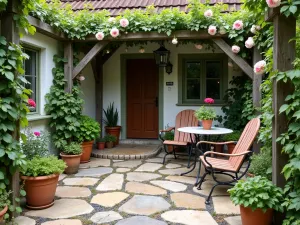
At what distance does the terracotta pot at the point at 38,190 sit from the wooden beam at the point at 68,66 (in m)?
2.15

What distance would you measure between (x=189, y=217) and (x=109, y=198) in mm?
988

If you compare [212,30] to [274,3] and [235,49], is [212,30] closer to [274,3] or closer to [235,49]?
[235,49]

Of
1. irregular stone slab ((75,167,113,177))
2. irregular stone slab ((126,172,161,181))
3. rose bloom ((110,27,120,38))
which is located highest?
rose bloom ((110,27,120,38))

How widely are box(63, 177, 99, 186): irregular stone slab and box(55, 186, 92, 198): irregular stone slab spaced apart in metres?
0.16

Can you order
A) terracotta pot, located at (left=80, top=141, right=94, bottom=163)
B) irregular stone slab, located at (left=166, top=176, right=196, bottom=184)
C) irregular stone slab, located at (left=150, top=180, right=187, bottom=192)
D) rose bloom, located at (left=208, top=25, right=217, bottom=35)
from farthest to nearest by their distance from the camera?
terracotta pot, located at (left=80, top=141, right=94, bottom=163), rose bloom, located at (left=208, top=25, right=217, bottom=35), irregular stone slab, located at (left=166, top=176, right=196, bottom=184), irregular stone slab, located at (left=150, top=180, right=187, bottom=192)

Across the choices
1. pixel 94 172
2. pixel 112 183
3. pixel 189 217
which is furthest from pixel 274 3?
pixel 94 172

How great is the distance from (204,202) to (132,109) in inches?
159

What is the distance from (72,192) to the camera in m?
3.43

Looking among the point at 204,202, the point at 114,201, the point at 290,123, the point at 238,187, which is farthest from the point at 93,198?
the point at 290,123

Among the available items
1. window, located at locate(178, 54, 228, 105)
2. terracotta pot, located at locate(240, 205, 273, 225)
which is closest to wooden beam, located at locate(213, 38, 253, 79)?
window, located at locate(178, 54, 228, 105)

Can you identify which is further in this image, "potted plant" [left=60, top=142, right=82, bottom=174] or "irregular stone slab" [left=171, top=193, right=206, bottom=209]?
"potted plant" [left=60, top=142, right=82, bottom=174]

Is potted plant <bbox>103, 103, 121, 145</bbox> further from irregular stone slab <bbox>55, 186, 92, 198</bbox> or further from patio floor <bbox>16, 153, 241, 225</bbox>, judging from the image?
irregular stone slab <bbox>55, 186, 92, 198</bbox>

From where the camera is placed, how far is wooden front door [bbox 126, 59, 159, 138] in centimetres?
676

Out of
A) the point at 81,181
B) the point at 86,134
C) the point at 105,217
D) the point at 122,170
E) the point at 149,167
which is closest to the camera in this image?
the point at 105,217
